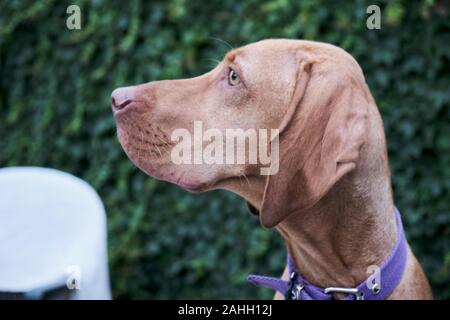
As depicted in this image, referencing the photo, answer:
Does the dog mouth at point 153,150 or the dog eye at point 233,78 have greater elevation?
the dog eye at point 233,78

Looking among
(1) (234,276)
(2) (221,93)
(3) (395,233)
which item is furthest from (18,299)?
(1) (234,276)

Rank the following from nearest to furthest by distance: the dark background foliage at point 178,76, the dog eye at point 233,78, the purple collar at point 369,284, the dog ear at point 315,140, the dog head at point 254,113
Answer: the dog ear at point 315,140 < the dog head at point 254,113 < the purple collar at point 369,284 < the dog eye at point 233,78 < the dark background foliage at point 178,76

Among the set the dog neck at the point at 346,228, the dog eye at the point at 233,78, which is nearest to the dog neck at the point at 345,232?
the dog neck at the point at 346,228

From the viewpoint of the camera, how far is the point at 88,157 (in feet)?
18.2

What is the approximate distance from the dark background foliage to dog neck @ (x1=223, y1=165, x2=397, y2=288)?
156 centimetres

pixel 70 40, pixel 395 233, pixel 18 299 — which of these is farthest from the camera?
pixel 70 40

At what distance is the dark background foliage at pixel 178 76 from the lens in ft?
14.0

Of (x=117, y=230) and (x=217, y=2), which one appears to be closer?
(x=217, y=2)

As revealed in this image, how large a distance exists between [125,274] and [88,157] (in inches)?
35.4

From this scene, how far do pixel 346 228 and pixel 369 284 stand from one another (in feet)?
0.72

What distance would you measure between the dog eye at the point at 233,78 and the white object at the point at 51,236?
747 mm

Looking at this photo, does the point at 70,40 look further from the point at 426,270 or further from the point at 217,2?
the point at 426,270

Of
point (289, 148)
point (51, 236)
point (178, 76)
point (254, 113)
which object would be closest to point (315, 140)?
point (289, 148)

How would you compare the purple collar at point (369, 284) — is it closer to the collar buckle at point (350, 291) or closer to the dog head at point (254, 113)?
the collar buckle at point (350, 291)
